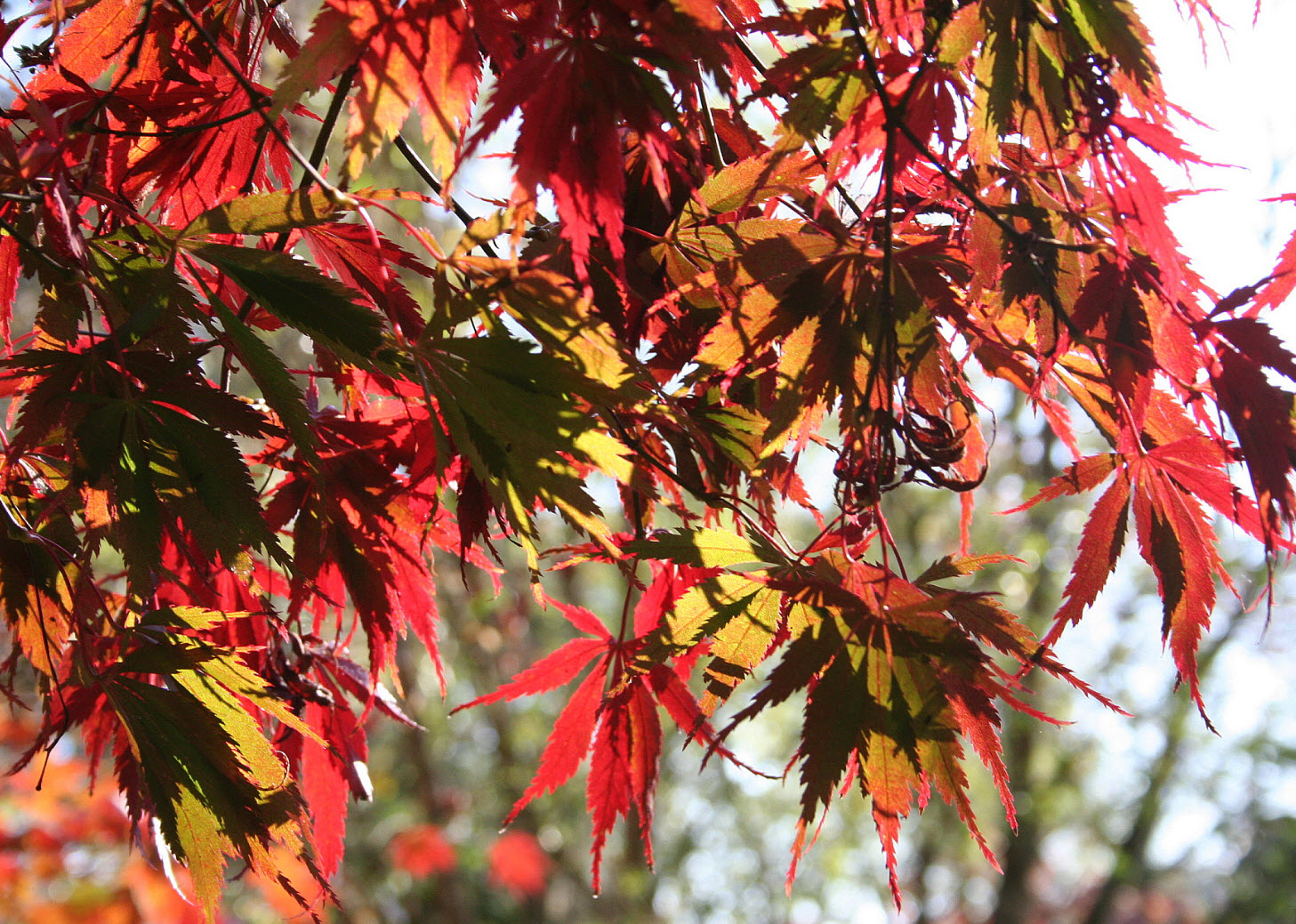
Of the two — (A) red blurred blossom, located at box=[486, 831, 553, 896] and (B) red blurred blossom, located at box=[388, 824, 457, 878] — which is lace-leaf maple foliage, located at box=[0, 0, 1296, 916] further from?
(A) red blurred blossom, located at box=[486, 831, 553, 896]

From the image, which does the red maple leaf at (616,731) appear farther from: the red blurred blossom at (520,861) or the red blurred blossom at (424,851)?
the red blurred blossom at (520,861)

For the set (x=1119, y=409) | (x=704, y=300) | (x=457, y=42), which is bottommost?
(x=1119, y=409)

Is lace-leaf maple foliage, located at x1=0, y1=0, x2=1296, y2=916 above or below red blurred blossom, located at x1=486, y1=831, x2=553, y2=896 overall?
above

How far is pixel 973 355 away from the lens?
2.86 ft

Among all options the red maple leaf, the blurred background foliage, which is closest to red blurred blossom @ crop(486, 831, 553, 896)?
the blurred background foliage

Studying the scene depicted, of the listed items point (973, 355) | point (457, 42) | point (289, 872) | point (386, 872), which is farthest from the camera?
point (386, 872)

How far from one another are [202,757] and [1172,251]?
2.80 ft

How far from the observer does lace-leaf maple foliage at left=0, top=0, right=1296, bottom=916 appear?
2.16 ft

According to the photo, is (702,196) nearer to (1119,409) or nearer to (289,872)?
(1119,409)

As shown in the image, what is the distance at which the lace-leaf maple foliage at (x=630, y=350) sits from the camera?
2.16ft

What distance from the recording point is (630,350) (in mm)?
781

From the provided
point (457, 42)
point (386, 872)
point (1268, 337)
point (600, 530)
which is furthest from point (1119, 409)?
point (386, 872)

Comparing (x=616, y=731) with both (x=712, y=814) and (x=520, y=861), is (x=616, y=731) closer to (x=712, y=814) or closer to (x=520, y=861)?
(x=520, y=861)

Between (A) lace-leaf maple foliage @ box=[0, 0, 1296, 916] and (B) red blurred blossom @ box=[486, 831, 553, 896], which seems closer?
(A) lace-leaf maple foliage @ box=[0, 0, 1296, 916]
